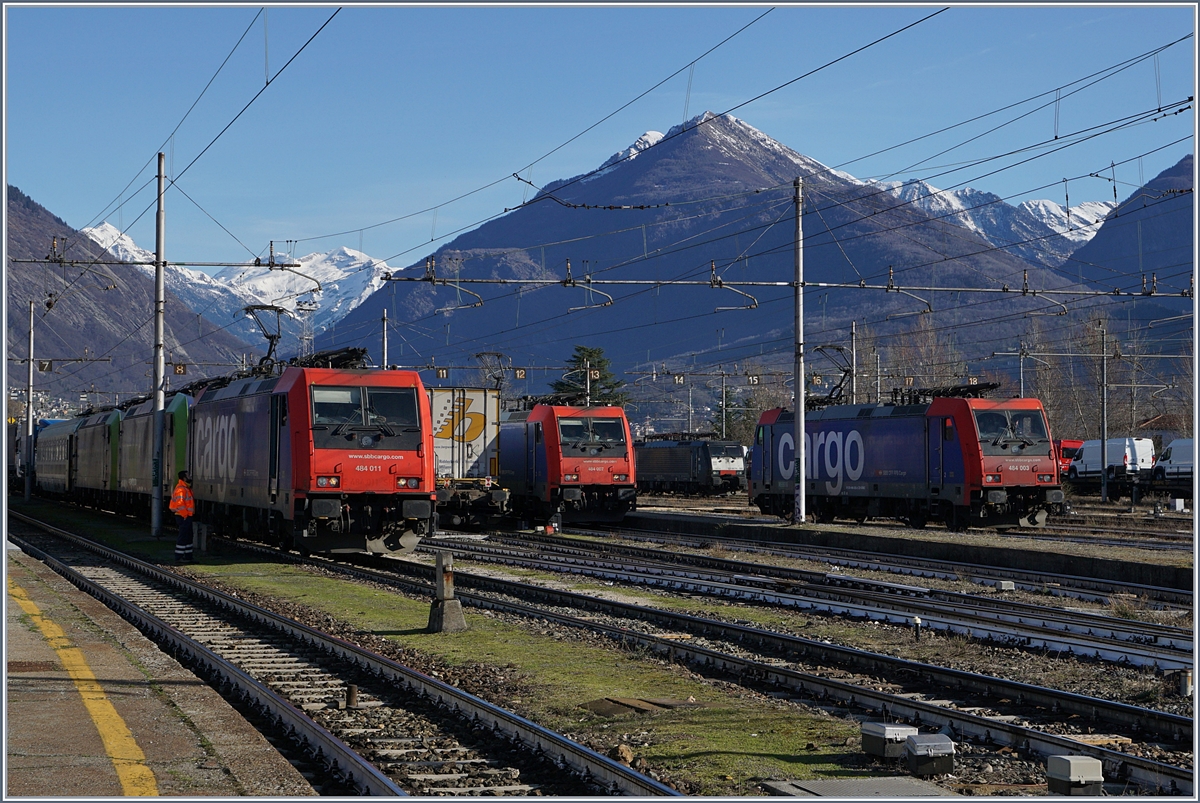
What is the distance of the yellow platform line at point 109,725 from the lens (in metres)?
8.27

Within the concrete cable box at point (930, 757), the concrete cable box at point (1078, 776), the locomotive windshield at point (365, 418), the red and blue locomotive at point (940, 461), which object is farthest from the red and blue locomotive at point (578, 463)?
the concrete cable box at point (1078, 776)

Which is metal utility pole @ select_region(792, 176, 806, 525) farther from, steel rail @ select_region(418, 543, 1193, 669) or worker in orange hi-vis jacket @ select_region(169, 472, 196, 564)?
worker in orange hi-vis jacket @ select_region(169, 472, 196, 564)

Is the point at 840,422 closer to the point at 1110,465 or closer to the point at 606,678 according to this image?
the point at 606,678

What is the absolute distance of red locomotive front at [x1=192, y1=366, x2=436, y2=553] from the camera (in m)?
23.9

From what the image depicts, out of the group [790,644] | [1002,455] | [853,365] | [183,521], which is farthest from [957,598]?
[853,365]

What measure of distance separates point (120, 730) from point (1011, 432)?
26.8 meters

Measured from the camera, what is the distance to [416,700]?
11828 mm

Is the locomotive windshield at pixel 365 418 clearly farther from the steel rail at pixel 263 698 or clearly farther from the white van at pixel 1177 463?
the white van at pixel 1177 463

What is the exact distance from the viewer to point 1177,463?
5616cm

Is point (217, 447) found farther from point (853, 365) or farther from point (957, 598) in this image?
point (853, 365)

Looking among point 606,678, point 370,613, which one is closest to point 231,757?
point 606,678

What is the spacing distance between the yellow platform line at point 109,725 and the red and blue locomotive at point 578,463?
2172 cm

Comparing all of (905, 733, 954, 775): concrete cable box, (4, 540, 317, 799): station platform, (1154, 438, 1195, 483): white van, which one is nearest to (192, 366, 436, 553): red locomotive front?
(4, 540, 317, 799): station platform

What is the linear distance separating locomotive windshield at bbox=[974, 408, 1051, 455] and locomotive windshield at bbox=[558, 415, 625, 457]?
33.6 feet
